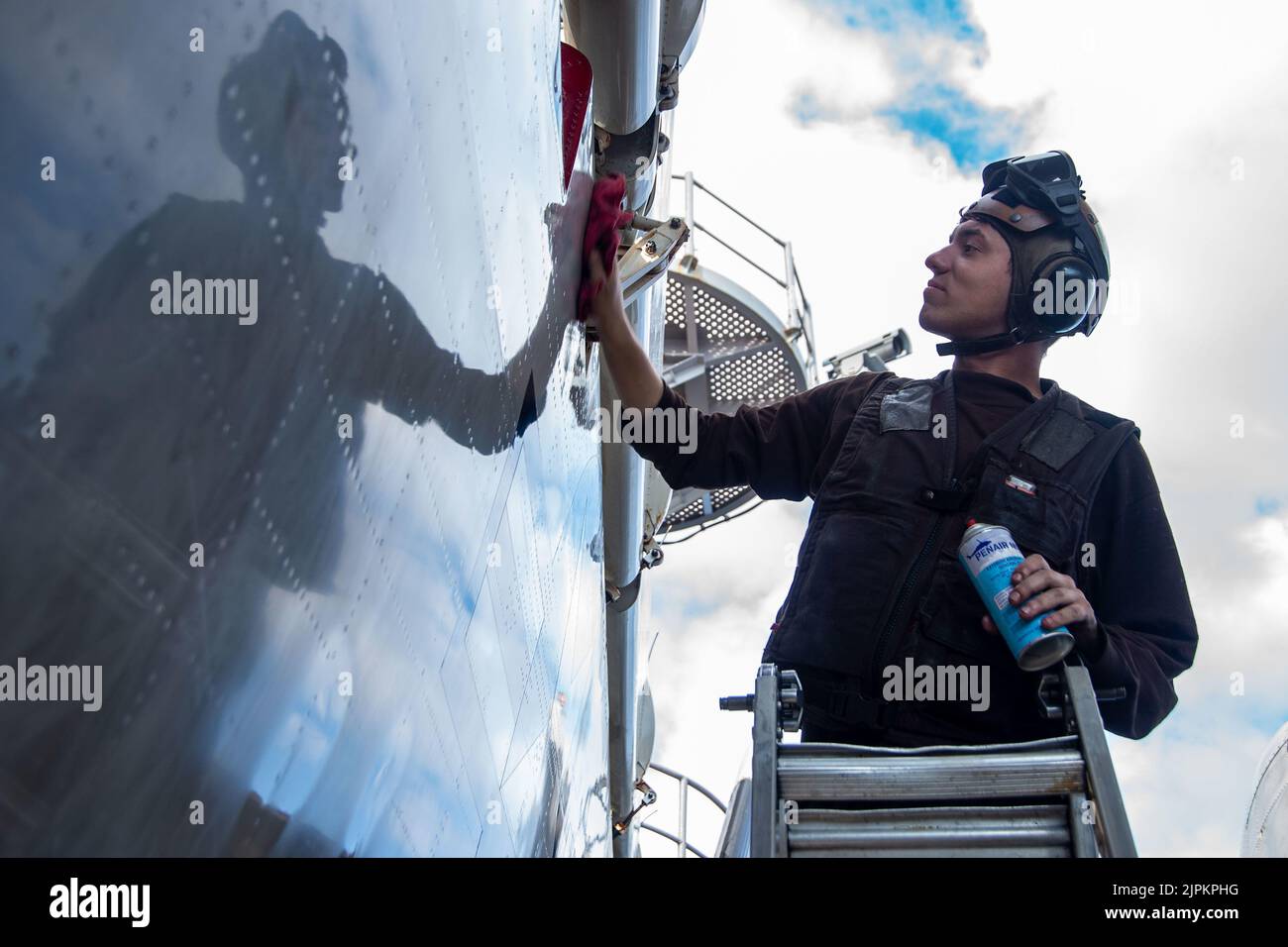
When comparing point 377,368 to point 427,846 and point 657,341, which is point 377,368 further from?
point 657,341

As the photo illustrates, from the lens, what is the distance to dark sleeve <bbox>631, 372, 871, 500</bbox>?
14.4ft

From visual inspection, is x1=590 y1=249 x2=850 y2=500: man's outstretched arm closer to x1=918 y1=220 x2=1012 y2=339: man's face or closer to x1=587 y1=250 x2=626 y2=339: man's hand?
x1=587 y1=250 x2=626 y2=339: man's hand

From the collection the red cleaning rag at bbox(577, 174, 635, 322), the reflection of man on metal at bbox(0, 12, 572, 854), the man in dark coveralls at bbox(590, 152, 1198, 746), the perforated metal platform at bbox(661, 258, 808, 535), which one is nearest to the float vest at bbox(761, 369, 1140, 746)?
the man in dark coveralls at bbox(590, 152, 1198, 746)

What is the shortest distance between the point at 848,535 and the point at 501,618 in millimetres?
1099

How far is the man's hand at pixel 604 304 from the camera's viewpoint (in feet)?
15.5

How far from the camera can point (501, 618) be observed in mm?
3646

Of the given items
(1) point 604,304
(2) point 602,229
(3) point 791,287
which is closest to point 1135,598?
(1) point 604,304

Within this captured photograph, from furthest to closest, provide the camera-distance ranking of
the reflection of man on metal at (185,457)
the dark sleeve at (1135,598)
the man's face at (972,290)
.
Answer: the man's face at (972,290) → the dark sleeve at (1135,598) → the reflection of man on metal at (185,457)

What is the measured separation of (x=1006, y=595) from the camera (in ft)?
10.9

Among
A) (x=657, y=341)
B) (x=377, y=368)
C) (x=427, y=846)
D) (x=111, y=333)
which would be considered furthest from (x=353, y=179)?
(x=657, y=341)

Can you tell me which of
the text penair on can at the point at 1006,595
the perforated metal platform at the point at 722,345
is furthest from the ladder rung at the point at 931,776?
the perforated metal platform at the point at 722,345

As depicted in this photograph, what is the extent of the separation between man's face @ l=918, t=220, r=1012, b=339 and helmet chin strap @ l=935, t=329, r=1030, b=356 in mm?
28

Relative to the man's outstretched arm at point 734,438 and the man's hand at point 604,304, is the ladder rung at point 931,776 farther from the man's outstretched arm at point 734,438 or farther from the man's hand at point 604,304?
the man's hand at point 604,304

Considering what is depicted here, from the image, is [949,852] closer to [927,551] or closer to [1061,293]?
[927,551]
